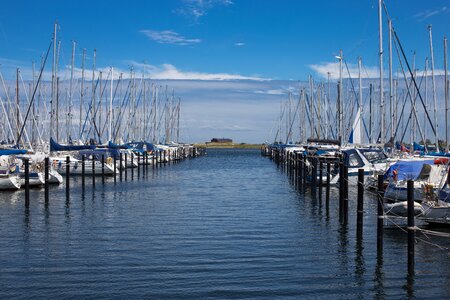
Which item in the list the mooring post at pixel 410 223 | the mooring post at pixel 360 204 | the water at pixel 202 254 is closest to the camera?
the water at pixel 202 254

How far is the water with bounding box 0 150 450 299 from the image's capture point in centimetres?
1595

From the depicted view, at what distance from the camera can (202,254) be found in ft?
66.3

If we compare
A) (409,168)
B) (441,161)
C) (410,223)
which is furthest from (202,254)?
(409,168)

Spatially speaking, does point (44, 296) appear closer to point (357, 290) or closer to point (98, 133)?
point (357, 290)

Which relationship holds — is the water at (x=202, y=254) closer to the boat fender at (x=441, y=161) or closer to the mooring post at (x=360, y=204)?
the mooring post at (x=360, y=204)

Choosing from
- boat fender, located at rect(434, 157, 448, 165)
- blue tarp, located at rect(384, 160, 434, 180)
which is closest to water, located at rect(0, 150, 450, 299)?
blue tarp, located at rect(384, 160, 434, 180)

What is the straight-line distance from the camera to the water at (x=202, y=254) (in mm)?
15945

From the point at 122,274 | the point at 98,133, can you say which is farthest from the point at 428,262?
the point at 98,133

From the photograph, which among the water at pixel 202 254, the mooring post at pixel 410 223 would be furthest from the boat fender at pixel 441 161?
the mooring post at pixel 410 223

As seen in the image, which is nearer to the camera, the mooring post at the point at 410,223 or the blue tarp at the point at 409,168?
the mooring post at the point at 410,223

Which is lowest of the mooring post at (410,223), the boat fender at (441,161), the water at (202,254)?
the water at (202,254)

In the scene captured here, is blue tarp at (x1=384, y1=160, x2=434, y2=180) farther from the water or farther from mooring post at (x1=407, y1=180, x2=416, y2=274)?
mooring post at (x1=407, y1=180, x2=416, y2=274)

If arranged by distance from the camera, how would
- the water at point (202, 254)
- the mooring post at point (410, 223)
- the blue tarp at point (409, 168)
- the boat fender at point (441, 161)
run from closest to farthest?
1. the water at point (202, 254)
2. the mooring post at point (410, 223)
3. the boat fender at point (441, 161)
4. the blue tarp at point (409, 168)

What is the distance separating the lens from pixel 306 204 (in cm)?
3606
